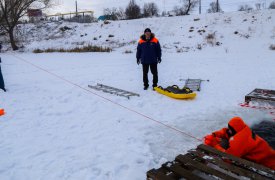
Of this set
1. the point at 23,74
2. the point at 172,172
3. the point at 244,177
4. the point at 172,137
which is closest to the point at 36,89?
the point at 23,74

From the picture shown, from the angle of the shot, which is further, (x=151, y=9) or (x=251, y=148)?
(x=151, y=9)

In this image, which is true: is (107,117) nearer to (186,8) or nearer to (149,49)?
(149,49)

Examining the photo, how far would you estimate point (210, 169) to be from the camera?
3.33 metres

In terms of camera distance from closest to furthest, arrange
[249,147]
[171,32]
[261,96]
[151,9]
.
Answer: [249,147], [261,96], [171,32], [151,9]

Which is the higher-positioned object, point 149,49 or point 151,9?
point 151,9

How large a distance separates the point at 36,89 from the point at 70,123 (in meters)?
3.56

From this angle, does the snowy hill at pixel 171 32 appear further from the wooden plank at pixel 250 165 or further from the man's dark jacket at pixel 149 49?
the wooden plank at pixel 250 165

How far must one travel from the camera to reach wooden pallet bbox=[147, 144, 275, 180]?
3.23 m

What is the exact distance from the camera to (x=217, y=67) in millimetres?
11734

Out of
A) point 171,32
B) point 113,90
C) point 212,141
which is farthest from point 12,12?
point 212,141

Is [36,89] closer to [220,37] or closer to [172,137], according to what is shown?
[172,137]

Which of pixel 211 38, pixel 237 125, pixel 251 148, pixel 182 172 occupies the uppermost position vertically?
pixel 211 38

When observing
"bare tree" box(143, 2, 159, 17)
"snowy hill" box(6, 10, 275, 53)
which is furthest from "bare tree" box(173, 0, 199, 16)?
"snowy hill" box(6, 10, 275, 53)

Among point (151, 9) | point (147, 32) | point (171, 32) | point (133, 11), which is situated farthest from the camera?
point (151, 9)
